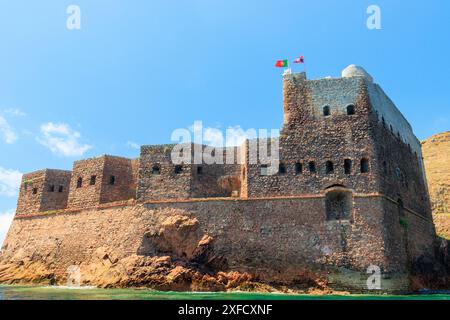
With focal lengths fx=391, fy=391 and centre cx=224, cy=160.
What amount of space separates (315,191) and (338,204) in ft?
5.25

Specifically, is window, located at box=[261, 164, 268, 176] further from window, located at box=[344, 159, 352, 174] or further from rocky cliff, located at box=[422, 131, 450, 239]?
rocky cliff, located at box=[422, 131, 450, 239]

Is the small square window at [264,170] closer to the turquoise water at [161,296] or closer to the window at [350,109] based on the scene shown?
the window at [350,109]

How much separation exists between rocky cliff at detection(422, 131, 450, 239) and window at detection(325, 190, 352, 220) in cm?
1722

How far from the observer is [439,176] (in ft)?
151

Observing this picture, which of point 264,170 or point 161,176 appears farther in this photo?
point 161,176

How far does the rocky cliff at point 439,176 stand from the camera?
37500 millimetres

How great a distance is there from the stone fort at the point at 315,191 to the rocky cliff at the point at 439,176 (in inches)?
402

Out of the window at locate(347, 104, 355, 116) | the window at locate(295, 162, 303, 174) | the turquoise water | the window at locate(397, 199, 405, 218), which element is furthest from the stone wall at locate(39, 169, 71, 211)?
the window at locate(397, 199, 405, 218)

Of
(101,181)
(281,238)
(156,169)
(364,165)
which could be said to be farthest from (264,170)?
(101,181)

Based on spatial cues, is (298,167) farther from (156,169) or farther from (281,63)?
(156,169)
